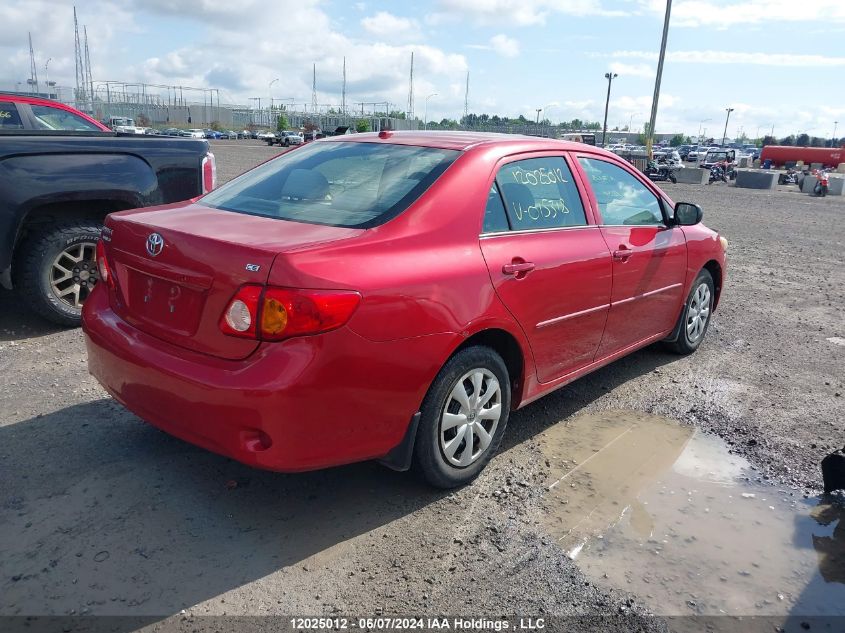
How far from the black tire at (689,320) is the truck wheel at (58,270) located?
4574mm

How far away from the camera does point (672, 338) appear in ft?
18.5

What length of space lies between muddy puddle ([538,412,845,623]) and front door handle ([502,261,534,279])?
1107 mm

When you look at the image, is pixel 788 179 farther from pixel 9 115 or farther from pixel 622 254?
pixel 622 254

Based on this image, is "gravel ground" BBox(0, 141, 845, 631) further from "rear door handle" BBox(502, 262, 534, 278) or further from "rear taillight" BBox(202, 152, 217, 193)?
"rear taillight" BBox(202, 152, 217, 193)

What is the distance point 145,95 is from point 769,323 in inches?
4052

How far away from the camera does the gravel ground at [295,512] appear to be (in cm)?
272

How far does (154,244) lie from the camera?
3107 millimetres

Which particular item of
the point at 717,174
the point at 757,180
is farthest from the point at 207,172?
the point at 717,174

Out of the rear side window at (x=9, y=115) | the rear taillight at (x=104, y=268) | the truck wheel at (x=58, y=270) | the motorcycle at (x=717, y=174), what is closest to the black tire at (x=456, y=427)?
the rear taillight at (x=104, y=268)

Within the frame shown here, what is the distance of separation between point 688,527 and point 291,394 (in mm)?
2023

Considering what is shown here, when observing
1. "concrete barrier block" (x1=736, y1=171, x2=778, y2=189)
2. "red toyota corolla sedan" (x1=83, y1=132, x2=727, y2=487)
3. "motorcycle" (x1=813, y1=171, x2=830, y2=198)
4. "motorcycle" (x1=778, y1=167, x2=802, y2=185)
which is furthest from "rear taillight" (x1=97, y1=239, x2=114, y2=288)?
"motorcycle" (x1=778, y1=167, x2=802, y2=185)

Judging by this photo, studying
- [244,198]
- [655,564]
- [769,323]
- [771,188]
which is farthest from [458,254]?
[771,188]

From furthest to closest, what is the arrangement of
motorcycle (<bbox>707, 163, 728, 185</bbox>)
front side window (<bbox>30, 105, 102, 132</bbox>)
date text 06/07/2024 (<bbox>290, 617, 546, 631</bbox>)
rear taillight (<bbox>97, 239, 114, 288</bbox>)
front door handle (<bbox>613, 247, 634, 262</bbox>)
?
motorcycle (<bbox>707, 163, 728, 185</bbox>) < front side window (<bbox>30, 105, 102, 132</bbox>) < front door handle (<bbox>613, 247, 634, 262</bbox>) < rear taillight (<bbox>97, 239, 114, 288</bbox>) < date text 06/07/2024 (<bbox>290, 617, 546, 631</bbox>)

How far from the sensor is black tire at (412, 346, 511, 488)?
10.5 feet
